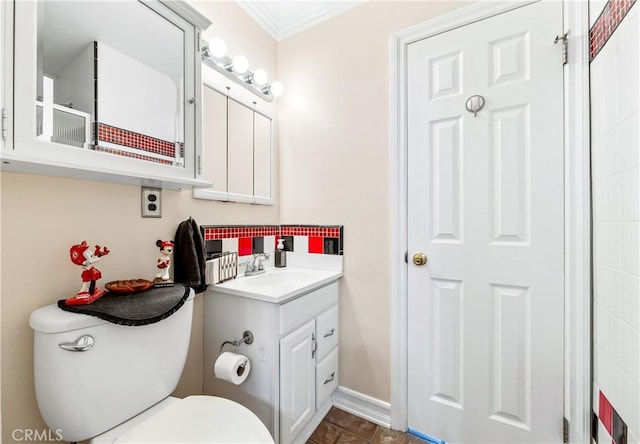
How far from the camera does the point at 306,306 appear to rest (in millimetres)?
1283

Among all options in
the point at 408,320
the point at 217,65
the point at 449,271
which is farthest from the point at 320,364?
the point at 217,65

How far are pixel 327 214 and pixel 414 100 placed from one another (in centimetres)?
76

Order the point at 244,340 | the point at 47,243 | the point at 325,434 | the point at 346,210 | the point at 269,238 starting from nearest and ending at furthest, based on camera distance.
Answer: the point at 47,243 < the point at 244,340 < the point at 325,434 < the point at 346,210 < the point at 269,238

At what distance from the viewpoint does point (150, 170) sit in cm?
94

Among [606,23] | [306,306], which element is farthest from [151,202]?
[606,23]

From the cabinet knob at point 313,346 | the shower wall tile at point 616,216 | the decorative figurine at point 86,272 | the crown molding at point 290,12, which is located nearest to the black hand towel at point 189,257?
the decorative figurine at point 86,272

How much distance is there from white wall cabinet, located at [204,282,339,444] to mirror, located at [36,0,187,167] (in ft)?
2.25

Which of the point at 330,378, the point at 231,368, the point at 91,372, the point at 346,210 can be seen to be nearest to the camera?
the point at 91,372

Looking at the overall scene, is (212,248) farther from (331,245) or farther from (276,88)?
(276,88)

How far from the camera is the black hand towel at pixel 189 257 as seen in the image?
116 cm

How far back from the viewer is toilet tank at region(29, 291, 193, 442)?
2.42ft

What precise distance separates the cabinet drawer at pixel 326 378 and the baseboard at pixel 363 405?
2.9 inches

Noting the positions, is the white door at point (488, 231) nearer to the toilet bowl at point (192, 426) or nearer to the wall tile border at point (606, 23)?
the wall tile border at point (606, 23)

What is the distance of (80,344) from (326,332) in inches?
40.0
